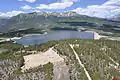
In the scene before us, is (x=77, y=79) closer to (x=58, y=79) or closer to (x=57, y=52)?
(x=58, y=79)

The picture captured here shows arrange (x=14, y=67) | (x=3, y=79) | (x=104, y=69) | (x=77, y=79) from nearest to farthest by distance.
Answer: (x=77, y=79) → (x=3, y=79) → (x=104, y=69) → (x=14, y=67)

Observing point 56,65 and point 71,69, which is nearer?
point 71,69

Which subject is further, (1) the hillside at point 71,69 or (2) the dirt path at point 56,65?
(2) the dirt path at point 56,65

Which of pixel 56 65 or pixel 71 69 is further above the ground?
pixel 71 69

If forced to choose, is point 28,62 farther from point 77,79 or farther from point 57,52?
point 77,79

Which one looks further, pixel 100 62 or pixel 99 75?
pixel 100 62

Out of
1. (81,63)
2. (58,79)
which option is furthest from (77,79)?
(81,63)

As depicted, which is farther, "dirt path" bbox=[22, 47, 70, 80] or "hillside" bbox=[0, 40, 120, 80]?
"dirt path" bbox=[22, 47, 70, 80]

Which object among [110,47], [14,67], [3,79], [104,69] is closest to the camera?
[3,79]

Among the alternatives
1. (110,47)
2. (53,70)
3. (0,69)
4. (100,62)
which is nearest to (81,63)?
(100,62)
